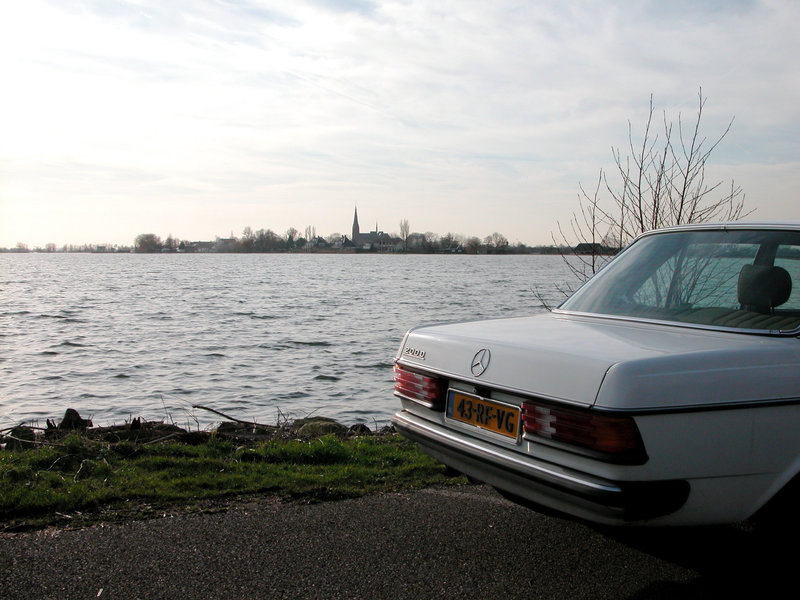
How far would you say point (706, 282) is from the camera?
13.5 feet

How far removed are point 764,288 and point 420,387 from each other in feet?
6.38

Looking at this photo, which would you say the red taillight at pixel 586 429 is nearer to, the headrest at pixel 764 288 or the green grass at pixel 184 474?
the headrest at pixel 764 288

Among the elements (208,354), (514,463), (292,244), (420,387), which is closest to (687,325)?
(514,463)

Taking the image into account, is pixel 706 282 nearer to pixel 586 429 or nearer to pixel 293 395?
pixel 586 429

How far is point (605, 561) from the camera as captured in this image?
374 centimetres

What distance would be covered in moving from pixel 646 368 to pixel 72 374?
1486 cm

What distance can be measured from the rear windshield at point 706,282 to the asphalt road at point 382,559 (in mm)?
1128

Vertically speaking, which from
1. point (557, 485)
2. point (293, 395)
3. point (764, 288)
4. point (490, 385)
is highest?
point (764, 288)

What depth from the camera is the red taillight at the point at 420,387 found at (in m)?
3.88

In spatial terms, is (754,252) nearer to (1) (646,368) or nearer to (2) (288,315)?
(1) (646,368)

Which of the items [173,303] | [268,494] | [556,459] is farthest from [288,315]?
[556,459]

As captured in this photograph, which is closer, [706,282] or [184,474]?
[706,282]

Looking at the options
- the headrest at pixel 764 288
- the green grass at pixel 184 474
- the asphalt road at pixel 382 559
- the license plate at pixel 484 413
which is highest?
the headrest at pixel 764 288

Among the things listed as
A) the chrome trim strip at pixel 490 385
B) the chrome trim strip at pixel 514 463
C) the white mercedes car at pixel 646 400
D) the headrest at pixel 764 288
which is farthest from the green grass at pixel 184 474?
the headrest at pixel 764 288
